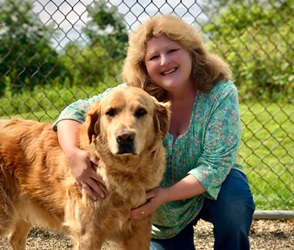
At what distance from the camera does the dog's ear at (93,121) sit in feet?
9.57

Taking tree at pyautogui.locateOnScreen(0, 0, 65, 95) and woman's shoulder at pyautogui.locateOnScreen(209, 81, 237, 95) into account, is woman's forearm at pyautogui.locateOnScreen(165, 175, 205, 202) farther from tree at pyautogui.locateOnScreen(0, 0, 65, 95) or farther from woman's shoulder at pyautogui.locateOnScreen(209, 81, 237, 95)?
tree at pyautogui.locateOnScreen(0, 0, 65, 95)

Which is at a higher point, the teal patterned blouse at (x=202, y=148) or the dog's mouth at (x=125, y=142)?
the dog's mouth at (x=125, y=142)

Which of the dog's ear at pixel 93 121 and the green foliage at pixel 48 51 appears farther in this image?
the green foliage at pixel 48 51

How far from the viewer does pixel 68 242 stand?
164 inches

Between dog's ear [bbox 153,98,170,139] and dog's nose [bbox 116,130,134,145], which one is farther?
dog's ear [bbox 153,98,170,139]

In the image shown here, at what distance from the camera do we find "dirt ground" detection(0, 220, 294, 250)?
407 centimetres

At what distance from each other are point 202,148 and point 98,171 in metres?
0.61

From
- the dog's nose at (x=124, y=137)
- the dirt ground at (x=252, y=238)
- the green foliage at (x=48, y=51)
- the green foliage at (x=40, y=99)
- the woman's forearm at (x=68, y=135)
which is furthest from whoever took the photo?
the green foliage at (x=48, y=51)

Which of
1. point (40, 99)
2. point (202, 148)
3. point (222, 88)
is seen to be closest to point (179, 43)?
point (222, 88)

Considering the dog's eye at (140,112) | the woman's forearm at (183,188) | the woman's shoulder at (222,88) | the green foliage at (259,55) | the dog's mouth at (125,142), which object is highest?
the dog's eye at (140,112)

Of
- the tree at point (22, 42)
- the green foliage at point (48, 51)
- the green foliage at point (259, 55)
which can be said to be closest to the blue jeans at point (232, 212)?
the green foliage at point (48, 51)

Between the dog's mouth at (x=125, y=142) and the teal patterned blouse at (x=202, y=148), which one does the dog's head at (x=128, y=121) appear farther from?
the teal patterned blouse at (x=202, y=148)

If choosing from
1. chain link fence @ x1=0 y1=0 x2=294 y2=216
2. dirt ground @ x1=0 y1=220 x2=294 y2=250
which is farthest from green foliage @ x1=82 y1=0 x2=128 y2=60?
dirt ground @ x1=0 y1=220 x2=294 y2=250

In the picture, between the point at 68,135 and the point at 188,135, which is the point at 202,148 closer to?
the point at 188,135
